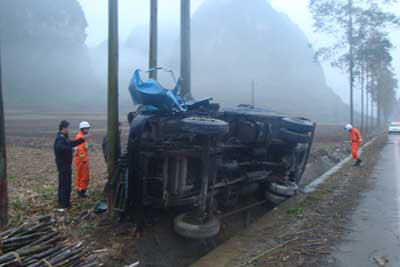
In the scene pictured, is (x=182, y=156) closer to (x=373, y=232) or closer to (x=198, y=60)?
(x=373, y=232)

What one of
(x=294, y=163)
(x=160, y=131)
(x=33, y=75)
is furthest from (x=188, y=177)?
(x=33, y=75)

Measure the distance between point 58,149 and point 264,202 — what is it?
4.26m

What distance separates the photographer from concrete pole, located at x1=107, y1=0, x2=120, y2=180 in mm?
6926


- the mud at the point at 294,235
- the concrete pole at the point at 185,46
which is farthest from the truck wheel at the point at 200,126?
the concrete pole at the point at 185,46

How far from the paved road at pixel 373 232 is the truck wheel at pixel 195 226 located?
5.95 feet

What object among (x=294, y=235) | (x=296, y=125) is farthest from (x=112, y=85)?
(x=296, y=125)

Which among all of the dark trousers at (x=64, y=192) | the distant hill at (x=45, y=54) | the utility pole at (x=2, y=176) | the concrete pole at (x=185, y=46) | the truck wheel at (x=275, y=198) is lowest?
the truck wheel at (x=275, y=198)

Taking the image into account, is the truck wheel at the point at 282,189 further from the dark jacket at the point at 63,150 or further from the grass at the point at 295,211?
the dark jacket at the point at 63,150

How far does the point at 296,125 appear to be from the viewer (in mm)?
8727

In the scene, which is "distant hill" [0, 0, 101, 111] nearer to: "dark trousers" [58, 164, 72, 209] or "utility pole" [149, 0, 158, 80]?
"utility pole" [149, 0, 158, 80]

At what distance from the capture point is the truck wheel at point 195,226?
621cm

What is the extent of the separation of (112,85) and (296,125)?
3.85m

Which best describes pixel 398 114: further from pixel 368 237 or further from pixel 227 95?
pixel 368 237

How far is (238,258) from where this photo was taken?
5.24 m
